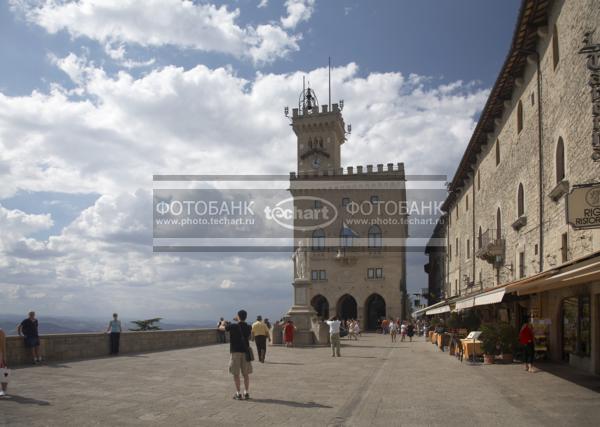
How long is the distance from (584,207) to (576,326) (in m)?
4.33

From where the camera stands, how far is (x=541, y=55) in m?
18.3

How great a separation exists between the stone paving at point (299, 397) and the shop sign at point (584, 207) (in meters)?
3.22

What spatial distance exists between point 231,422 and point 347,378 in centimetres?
590

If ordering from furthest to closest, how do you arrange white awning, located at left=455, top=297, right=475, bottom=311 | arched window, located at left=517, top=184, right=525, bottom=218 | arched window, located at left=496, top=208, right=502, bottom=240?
arched window, located at left=496, top=208, right=502, bottom=240 → arched window, located at left=517, top=184, right=525, bottom=218 → white awning, located at left=455, top=297, right=475, bottom=311

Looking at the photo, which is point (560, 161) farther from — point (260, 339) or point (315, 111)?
point (315, 111)

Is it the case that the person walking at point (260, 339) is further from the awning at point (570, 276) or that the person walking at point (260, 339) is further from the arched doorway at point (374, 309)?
the arched doorway at point (374, 309)

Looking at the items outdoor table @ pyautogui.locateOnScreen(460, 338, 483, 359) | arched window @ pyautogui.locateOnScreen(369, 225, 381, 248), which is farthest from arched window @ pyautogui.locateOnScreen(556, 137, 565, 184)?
arched window @ pyautogui.locateOnScreen(369, 225, 381, 248)

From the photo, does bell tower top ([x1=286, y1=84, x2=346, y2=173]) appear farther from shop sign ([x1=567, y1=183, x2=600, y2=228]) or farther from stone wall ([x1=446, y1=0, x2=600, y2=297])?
shop sign ([x1=567, y1=183, x2=600, y2=228])

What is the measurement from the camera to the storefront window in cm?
1430

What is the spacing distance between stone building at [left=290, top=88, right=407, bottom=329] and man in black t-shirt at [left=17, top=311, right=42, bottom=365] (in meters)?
42.3

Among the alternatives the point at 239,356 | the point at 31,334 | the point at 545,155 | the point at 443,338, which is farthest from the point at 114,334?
the point at 545,155

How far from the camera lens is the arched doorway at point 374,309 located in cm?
5741

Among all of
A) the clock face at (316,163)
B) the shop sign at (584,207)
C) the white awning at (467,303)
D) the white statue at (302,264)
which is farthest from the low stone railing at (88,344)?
the clock face at (316,163)

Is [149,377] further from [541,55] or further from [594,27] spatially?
[541,55]
